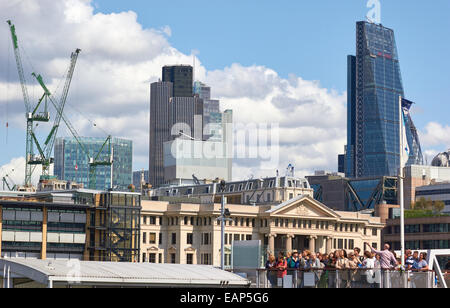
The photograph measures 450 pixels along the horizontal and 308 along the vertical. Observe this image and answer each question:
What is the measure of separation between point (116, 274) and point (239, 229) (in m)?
133

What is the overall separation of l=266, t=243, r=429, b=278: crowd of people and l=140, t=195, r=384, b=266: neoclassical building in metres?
118

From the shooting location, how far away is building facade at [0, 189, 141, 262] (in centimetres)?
14850

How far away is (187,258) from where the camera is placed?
171 m

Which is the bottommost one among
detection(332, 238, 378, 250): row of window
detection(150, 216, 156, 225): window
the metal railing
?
detection(332, 238, 378, 250): row of window

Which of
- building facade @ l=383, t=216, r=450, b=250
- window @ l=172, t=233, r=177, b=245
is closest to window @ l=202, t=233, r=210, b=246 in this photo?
window @ l=172, t=233, r=177, b=245

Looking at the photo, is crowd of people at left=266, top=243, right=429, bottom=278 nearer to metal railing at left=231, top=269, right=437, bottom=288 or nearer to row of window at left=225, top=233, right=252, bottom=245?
metal railing at left=231, top=269, right=437, bottom=288

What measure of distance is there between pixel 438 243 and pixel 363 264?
15380cm

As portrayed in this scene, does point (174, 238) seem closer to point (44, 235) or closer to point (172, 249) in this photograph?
point (172, 249)

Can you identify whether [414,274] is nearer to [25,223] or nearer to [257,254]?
[257,254]

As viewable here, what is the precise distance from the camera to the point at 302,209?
18338cm

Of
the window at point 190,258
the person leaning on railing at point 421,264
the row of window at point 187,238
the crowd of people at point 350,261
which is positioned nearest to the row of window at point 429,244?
the row of window at point 187,238

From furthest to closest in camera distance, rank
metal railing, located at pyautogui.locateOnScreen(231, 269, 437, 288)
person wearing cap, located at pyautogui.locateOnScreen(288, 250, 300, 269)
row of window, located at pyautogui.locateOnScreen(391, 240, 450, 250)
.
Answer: row of window, located at pyautogui.locateOnScreen(391, 240, 450, 250) < person wearing cap, located at pyautogui.locateOnScreen(288, 250, 300, 269) < metal railing, located at pyautogui.locateOnScreen(231, 269, 437, 288)

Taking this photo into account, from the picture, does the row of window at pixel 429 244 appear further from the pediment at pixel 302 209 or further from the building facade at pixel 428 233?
the pediment at pixel 302 209

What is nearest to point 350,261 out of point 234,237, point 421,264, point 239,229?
point 421,264
